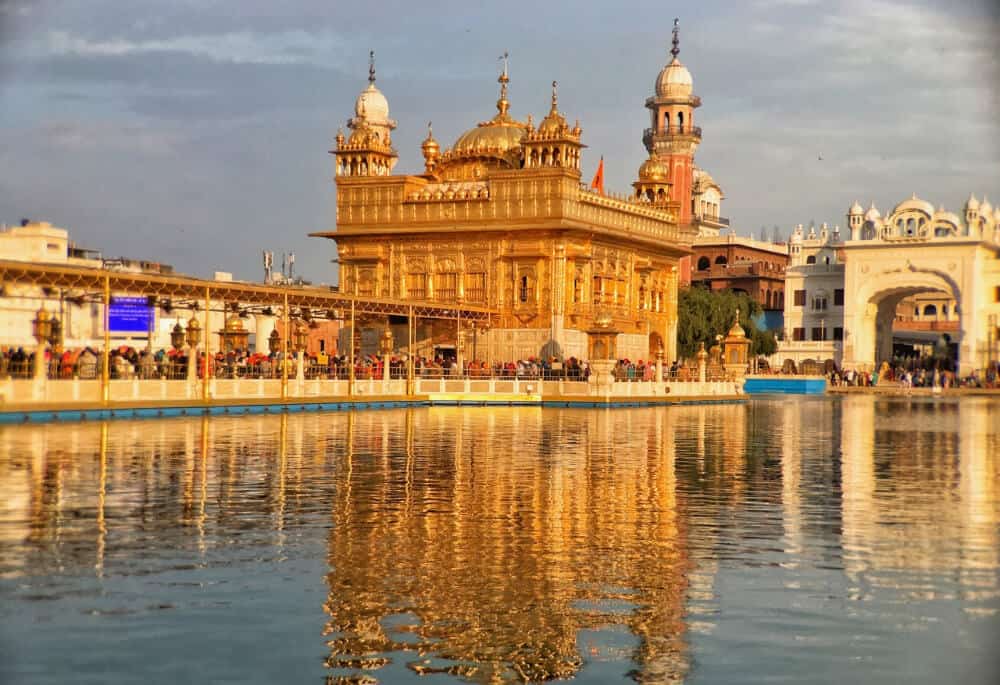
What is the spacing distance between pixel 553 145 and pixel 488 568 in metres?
38.9

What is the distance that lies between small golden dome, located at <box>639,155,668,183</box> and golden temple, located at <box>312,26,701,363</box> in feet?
9.22

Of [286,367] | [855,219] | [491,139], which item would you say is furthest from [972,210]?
[286,367]

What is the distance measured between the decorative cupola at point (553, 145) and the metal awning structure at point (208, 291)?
5.87 meters

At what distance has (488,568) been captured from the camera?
10023 millimetres

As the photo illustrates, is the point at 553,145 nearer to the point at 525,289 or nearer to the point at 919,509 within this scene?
the point at 525,289

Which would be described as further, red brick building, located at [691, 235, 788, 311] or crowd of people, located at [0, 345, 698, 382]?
red brick building, located at [691, 235, 788, 311]

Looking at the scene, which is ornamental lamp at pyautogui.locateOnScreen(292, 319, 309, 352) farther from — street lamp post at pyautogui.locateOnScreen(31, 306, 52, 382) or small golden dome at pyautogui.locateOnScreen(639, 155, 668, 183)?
small golden dome at pyautogui.locateOnScreen(639, 155, 668, 183)

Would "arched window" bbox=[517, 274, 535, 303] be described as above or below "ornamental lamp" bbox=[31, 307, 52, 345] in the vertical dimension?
above

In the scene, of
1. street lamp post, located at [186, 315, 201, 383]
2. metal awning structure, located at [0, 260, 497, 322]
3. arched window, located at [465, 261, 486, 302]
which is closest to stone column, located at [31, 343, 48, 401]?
metal awning structure, located at [0, 260, 497, 322]

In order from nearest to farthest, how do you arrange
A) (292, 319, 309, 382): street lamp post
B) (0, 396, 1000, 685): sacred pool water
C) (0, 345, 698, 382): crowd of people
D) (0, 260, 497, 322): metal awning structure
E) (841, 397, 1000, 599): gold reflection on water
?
(0, 396, 1000, 685): sacred pool water → (841, 397, 1000, 599): gold reflection on water → (0, 260, 497, 322): metal awning structure → (0, 345, 698, 382): crowd of people → (292, 319, 309, 382): street lamp post

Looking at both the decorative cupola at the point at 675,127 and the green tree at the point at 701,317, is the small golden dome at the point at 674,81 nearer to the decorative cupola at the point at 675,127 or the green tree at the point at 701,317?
the decorative cupola at the point at 675,127

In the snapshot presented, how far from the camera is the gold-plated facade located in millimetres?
47562

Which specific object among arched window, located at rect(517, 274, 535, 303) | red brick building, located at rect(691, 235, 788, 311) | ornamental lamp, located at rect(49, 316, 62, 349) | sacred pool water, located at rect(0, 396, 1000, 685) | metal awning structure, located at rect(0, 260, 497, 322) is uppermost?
red brick building, located at rect(691, 235, 788, 311)

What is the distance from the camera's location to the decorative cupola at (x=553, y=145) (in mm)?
47594
